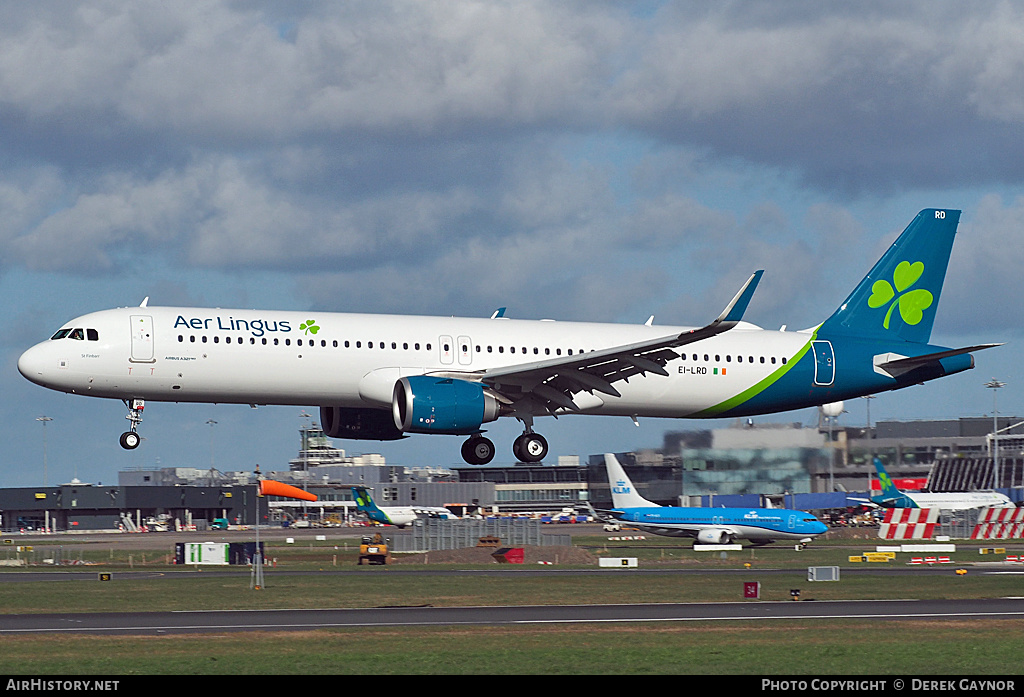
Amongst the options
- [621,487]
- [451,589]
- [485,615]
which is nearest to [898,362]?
[451,589]

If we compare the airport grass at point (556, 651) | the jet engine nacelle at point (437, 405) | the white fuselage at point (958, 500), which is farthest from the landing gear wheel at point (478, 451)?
the white fuselage at point (958, 500)

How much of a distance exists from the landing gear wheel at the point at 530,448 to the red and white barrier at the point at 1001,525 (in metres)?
48.6

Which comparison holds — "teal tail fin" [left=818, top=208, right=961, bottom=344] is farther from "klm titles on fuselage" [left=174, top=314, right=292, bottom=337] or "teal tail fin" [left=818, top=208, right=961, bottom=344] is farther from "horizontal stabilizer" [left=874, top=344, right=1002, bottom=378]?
"klm titles on fuselage" [left=174, top=314, right=292, bottom=337]

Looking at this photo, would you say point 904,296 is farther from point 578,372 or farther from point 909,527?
point 909,527

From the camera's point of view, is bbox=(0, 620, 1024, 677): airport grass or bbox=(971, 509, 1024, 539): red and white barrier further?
bbox=(971, 509, 1024, 539): red and white barrier

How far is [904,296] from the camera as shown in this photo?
5581cm

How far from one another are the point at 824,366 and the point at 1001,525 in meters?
42.9

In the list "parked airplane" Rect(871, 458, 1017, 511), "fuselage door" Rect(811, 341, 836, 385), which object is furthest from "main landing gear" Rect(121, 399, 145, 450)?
"parked airplane" Rect(871, 458, 1017, 511)

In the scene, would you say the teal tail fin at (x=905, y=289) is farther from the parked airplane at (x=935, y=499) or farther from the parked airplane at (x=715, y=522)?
the parked airplane at (x=935, y=499)

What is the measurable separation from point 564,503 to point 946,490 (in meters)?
61.7

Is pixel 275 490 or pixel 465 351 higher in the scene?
pixel 465 351

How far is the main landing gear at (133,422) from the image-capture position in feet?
151

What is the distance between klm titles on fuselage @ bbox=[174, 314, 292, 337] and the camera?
45.2 m

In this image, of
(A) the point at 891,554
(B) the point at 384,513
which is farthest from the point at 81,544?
(A) the point at 891,554
